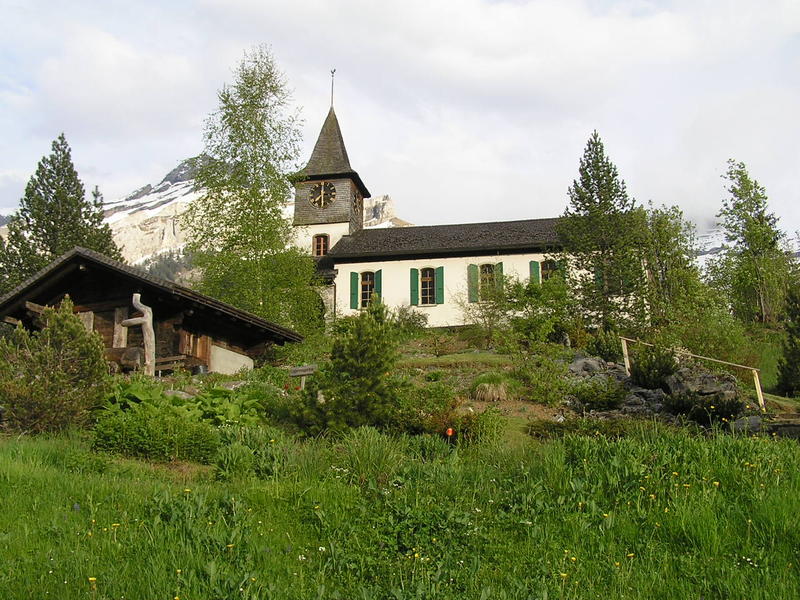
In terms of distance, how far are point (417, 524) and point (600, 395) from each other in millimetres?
8839

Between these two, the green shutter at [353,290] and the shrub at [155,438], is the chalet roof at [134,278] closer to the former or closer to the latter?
the shrub at [155,438]

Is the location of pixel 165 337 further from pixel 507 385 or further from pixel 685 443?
pixel 685 443

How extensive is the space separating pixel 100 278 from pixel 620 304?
50.5ft

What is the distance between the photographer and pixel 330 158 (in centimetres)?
4138

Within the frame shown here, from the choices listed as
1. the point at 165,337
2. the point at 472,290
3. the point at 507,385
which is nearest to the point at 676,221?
the point at 472,290

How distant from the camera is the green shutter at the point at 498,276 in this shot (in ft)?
95.5

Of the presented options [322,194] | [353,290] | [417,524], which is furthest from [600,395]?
[322,194]

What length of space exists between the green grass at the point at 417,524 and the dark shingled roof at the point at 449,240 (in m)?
25.3

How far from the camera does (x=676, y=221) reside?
110ft

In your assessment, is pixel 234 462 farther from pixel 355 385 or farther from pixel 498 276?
pixel 498 276

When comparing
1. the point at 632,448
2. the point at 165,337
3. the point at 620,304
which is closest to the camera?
the point at 632,448

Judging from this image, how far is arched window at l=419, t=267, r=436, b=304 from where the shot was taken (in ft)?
112

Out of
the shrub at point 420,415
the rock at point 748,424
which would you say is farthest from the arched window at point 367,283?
the rock at point 748,424

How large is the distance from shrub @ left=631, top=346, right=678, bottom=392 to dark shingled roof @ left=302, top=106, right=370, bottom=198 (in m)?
26.2
